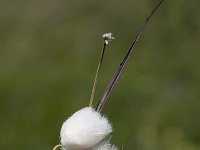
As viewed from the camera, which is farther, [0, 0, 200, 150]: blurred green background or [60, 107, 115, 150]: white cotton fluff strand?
[0, 0, 200, 150]: blurred green background

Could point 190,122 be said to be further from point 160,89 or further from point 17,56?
point 17,56

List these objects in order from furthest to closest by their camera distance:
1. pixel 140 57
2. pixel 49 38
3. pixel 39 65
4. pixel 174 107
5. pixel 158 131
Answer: pixel 49 38, pixel 39 65, pixel 140 57, pixel 174 107, pixel 158 131

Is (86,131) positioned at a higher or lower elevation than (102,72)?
lower

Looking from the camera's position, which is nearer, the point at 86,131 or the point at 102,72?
the point at 86,131

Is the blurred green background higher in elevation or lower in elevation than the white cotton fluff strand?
higher

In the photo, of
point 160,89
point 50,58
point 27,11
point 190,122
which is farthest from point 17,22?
point 190,122
